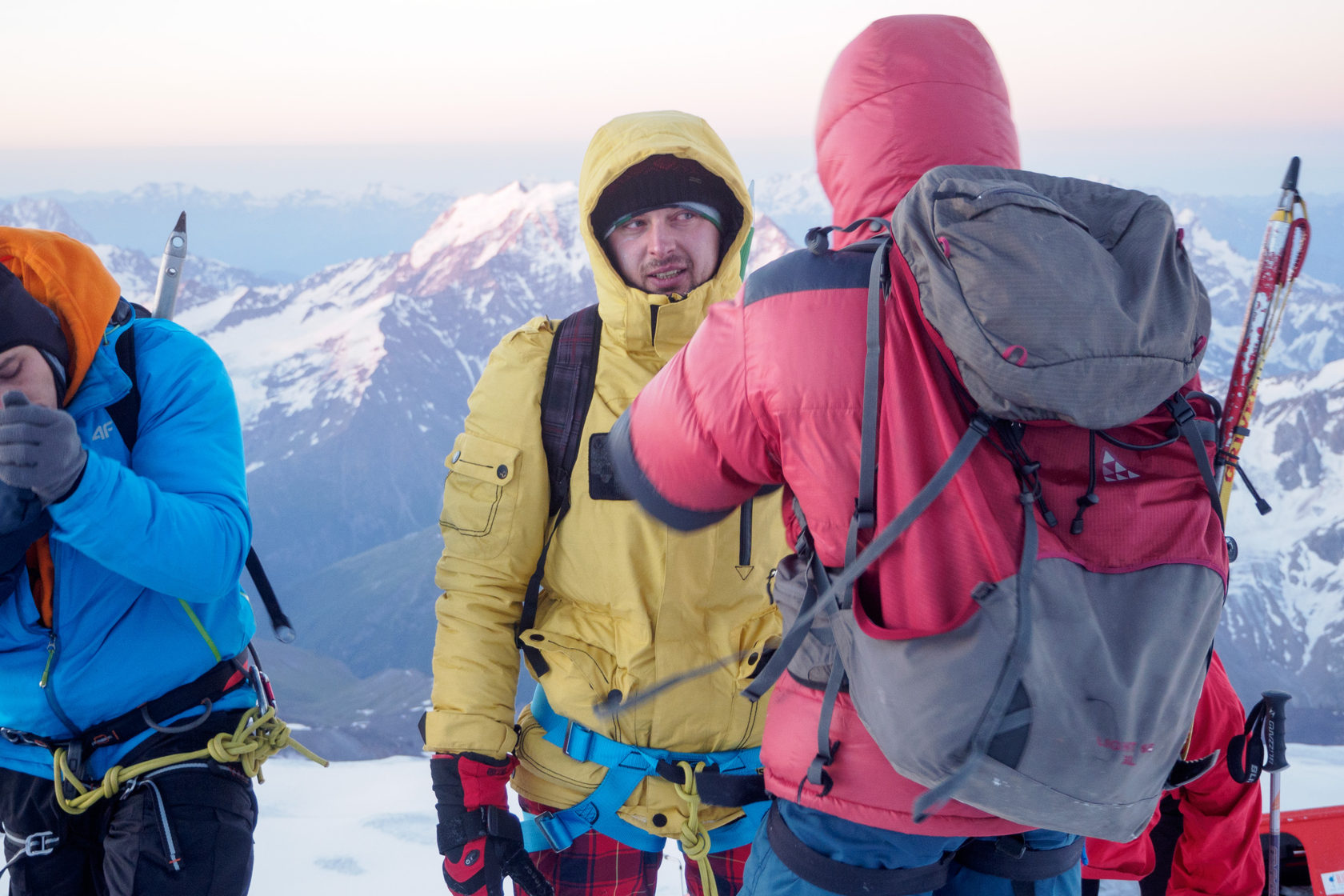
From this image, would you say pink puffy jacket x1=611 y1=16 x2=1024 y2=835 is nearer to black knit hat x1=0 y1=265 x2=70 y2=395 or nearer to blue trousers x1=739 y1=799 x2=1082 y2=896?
blue trousers x1=739 y1=799 x2=1082 y2=896

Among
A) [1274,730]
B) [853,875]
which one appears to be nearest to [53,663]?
[853,875]

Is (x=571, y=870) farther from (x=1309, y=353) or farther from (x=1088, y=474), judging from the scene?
(x=1309, y=353)

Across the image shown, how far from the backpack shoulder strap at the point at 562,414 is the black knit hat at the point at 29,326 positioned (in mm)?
1190

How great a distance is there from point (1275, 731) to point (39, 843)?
3210 millimetres

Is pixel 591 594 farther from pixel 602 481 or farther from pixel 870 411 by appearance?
pixel 870 411

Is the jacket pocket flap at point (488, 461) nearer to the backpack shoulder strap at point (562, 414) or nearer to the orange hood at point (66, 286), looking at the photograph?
the backpack shoulder strap at point (562, 414)

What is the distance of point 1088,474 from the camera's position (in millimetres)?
1336

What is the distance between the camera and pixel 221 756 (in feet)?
7.72

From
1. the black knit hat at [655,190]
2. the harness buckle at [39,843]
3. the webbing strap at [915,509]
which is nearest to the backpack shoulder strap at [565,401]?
the black knit hat at [655,190]

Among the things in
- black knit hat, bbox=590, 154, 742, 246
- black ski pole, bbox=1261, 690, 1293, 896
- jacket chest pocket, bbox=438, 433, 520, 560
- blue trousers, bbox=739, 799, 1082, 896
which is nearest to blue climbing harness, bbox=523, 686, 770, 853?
jacket chest pocket, bbox=438, 433, 520, 560

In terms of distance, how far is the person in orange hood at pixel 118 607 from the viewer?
2.14m

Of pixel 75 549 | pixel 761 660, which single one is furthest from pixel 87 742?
pixel 761 660

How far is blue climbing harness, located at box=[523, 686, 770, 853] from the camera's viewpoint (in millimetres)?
2518

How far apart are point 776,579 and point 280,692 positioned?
4843 inches
